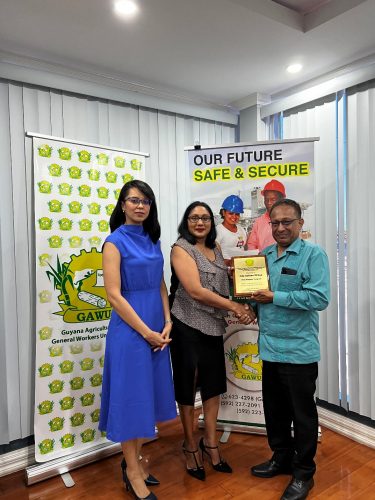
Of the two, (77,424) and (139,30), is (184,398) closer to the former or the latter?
(77,424)

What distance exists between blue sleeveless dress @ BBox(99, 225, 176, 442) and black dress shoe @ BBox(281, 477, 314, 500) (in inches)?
28.7

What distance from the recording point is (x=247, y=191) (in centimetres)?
265

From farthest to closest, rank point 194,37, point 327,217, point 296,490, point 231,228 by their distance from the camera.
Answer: point 327,217
point 231,228
point 194,37
point 296,490

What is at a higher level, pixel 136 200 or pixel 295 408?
pixel 136 200

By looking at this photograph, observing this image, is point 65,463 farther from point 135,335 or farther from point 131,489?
point 135,335

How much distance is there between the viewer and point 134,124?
3068 millimetres

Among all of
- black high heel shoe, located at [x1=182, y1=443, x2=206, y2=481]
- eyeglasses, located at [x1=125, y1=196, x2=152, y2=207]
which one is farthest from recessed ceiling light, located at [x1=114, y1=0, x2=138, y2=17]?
black high heel shoe, located at [x1=182, y1=443, x2=206, y2=481]

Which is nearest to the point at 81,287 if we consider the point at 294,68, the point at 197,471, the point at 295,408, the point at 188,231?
the point at 188,231

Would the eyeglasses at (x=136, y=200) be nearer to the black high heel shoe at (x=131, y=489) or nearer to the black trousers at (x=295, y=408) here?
the black trousers at (x=295, y=408)

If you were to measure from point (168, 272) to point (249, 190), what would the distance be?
1.03 meters

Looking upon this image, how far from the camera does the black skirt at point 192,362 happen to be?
86.4 inches

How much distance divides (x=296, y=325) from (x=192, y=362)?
618 millimetres

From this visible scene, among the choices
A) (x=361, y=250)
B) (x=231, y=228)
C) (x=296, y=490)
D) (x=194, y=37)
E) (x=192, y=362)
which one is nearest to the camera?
(x=296, y=490)

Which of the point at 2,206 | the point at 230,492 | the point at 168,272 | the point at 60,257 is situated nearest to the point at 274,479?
the point at 230,492
